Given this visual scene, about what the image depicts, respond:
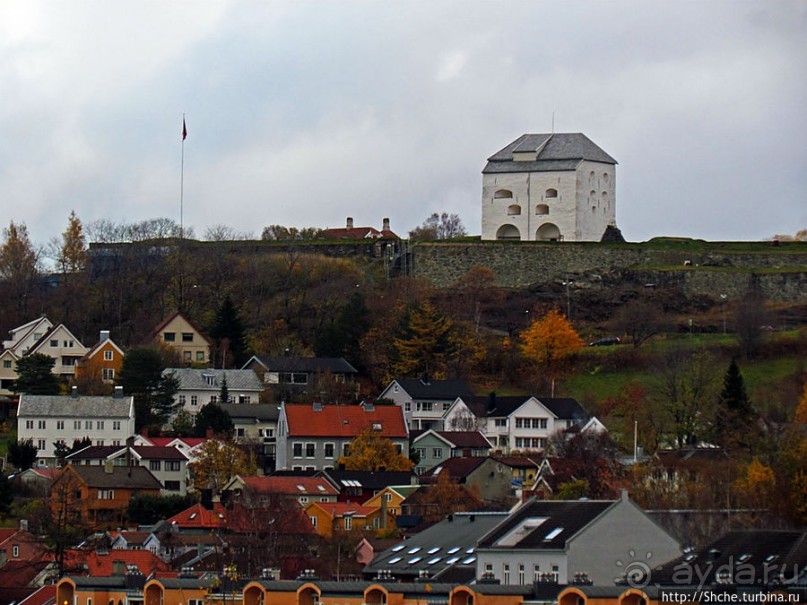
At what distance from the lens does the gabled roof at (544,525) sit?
38844mm

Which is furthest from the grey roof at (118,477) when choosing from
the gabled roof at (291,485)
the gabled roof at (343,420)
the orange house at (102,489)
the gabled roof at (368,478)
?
the gabled roof at (343,420)

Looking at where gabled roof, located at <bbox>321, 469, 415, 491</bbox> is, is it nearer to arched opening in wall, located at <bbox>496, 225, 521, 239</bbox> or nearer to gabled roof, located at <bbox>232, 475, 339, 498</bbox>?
gabled roof, located at <bbox>232, 475, 339, 498</bbox>

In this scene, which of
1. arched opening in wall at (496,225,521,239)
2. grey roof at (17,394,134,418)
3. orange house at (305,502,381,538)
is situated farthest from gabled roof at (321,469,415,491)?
arched opening in wall at (496,225,521,239)

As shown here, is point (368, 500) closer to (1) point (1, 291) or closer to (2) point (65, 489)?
(2) point (65, 489)

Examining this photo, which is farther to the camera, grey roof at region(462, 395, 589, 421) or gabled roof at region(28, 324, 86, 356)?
gabled roof at region(28, 324, 86, 356)

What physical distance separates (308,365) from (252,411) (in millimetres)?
4525

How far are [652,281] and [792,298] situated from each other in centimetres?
524

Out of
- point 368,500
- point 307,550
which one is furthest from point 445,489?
point 307,550

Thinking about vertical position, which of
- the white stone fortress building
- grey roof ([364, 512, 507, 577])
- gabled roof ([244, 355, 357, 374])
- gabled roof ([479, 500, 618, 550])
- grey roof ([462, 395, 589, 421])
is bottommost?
grey roof ([364, 512, 507, 577])

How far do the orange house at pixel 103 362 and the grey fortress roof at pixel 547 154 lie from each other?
1855cm

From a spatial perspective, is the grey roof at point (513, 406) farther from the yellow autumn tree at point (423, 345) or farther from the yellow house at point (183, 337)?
the yellow house at point (183, 337)

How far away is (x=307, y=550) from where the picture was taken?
Answer: 4691cm

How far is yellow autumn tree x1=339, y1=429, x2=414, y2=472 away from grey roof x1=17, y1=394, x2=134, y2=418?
832 centimetres

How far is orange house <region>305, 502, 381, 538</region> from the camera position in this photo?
174ft
